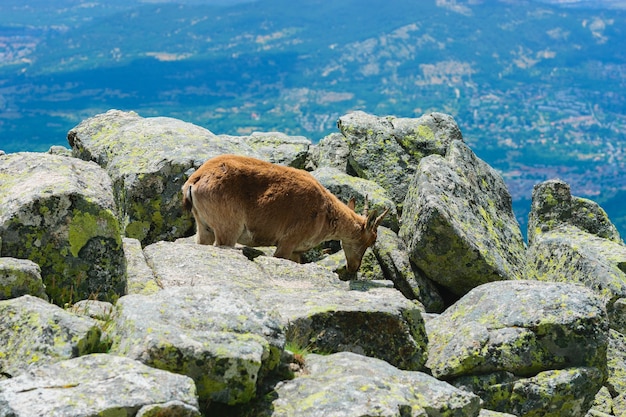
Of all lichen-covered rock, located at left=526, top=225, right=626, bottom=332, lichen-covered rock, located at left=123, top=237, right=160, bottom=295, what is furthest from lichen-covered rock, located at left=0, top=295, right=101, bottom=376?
lichen-covered rock, located at left=526, top=225, right=626, bottom=332

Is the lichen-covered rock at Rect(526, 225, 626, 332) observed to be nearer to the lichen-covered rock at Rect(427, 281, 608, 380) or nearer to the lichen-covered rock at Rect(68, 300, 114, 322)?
the lichen-covered rock at Rect(427, 281, 608, 380)

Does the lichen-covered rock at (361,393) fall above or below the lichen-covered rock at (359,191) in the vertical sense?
above

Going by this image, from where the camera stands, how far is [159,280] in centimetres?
1422

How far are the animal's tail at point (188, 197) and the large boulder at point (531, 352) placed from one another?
21.2 feet

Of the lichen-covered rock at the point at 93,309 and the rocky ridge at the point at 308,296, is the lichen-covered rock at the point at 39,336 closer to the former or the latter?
the rocky ridge at the point at 308,296

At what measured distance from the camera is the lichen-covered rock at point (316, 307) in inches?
488

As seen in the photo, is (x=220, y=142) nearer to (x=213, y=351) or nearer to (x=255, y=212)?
(x=255, y=212)

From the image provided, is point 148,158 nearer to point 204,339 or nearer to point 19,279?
point 19,279

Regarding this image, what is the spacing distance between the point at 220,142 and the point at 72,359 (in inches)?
550

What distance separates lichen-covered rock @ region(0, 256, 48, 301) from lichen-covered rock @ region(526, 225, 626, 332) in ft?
48.1

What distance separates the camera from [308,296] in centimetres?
1356

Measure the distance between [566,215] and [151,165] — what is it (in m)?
14.5

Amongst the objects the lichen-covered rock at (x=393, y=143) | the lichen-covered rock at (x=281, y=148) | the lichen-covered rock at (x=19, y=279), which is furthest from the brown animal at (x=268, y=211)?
the lichen-covered rock at (x=19, y=279)

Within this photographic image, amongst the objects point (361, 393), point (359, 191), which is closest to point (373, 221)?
point (359, 191)
